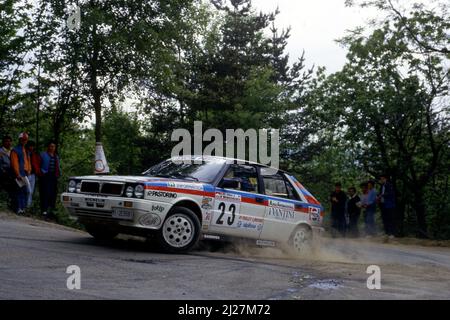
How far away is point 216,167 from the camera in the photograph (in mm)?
10648

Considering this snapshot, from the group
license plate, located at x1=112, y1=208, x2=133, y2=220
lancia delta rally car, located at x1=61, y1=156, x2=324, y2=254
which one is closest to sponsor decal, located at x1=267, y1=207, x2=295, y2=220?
lancia delta rally car, located at x1=61, y1=156, x2=324, y2=254

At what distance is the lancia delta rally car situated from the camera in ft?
30.7

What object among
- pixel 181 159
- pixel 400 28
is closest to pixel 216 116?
pixel 400 28

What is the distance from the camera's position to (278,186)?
1160 centimetres

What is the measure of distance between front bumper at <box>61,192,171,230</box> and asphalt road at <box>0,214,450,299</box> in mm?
465

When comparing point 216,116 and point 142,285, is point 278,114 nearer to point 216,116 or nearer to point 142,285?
point 216,116

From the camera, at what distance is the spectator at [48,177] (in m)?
14.4

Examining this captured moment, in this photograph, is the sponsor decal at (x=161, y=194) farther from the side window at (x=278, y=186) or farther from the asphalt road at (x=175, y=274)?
the side window at (x=278, y=186)

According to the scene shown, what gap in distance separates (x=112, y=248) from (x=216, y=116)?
76.6 ft

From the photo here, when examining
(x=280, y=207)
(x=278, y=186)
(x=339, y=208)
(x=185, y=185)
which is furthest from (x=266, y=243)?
(x=339, y=208)

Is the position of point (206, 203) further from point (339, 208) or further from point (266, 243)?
point (339, 208)

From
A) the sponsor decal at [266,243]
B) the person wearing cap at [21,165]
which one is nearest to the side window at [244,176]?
the sponsor decal at [266,243]

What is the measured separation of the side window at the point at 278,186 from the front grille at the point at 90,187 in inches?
123

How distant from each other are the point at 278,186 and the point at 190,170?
6.28 feet
